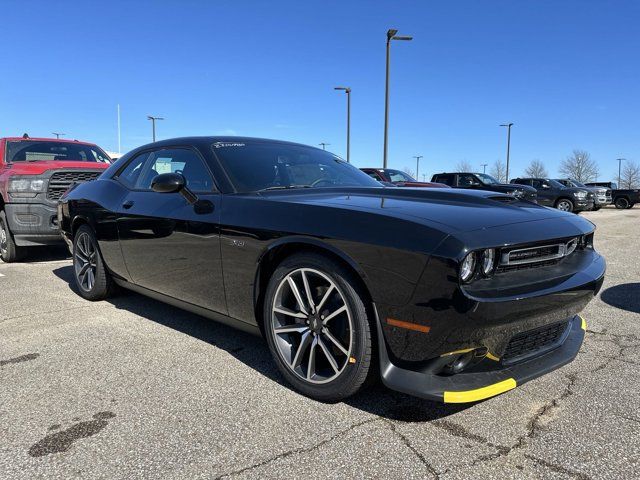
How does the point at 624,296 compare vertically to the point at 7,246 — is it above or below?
below

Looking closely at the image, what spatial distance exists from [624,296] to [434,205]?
11.4 ft

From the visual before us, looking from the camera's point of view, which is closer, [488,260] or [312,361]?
[488,260]

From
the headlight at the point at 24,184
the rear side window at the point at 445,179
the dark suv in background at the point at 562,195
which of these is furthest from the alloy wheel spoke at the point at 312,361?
the dark suv in background at the point at 562,195

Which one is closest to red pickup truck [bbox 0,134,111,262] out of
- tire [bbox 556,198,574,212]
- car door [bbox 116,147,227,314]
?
car door [bbox 116,147,227,314]

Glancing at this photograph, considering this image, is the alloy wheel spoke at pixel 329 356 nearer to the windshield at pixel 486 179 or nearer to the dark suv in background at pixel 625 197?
the windshield at pixel 486 179

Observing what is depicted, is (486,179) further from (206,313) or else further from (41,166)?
(206,313)

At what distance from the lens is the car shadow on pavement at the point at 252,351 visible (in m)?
2.46

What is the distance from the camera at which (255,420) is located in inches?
92.7

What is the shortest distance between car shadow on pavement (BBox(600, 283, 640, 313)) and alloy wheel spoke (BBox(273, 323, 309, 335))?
3.38m

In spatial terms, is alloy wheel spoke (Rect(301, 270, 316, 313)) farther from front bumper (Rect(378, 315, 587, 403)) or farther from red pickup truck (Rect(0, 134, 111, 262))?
red pickup truck (Rect(0, 134, 111, 262))

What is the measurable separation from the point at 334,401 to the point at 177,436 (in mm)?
781

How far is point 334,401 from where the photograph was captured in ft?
8.12

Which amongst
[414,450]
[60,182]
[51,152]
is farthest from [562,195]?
[414,450]

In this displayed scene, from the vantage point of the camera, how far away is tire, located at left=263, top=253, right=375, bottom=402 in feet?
7.56
